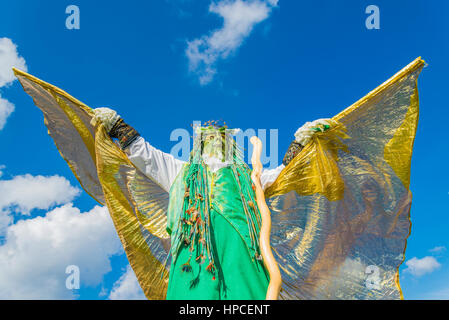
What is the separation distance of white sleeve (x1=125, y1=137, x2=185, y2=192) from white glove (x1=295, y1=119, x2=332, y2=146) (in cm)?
105

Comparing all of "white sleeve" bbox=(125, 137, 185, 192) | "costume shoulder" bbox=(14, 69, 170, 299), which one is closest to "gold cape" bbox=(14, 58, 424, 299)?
"costume shoulder" bbox=(14, 69, 170, 299)

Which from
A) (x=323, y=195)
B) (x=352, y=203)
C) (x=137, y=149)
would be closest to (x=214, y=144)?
(x=137, y=149)

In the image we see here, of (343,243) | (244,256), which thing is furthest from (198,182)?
(343,243)

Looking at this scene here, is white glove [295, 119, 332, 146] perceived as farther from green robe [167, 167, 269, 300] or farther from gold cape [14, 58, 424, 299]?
green robe [167, 167, 269, 300]

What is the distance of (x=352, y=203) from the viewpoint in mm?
3301

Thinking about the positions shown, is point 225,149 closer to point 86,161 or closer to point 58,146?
point 86,161

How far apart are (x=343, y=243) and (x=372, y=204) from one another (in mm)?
459

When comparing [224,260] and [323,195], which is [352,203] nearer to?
[323,195]

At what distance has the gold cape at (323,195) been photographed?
3031 mm

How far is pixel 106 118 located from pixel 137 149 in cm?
36

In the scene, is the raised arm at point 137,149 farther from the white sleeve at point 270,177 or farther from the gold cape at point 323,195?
the white sleeve at point 270,177

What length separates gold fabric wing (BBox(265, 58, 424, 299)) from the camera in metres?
3.08

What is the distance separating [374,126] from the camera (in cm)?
316

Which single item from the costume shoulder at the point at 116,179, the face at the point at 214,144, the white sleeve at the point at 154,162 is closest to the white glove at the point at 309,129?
the face at the point at 214,144
